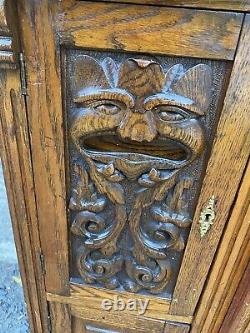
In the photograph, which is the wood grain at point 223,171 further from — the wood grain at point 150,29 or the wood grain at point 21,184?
the wood grain at point 21,184

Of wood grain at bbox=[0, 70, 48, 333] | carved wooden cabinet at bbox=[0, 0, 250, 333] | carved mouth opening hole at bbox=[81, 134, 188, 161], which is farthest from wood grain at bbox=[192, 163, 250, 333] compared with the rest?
wood grain at bbox=[0, 70, 48, 333]

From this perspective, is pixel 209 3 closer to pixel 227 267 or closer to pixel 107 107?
pixel 107 107

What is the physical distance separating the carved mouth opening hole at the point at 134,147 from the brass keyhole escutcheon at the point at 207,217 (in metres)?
0.10

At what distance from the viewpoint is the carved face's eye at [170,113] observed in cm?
64

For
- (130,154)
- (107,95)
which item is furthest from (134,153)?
(107,95)

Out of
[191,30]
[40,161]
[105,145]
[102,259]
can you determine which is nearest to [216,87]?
[191,30]

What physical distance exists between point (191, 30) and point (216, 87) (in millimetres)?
97

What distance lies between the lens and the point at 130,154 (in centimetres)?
71

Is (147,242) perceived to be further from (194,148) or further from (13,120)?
(13,120)

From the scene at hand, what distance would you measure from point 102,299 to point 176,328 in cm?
19

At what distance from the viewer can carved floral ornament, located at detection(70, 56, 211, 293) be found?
629 millimetres

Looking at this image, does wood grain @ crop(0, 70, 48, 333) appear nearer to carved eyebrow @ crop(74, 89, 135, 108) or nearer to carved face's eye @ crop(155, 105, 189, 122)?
carved eyebrow @ crop(74, 89, 135, 108)

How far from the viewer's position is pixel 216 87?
24.7 inches

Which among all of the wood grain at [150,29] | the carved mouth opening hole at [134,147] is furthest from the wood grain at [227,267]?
the wood grain at [150,29]
